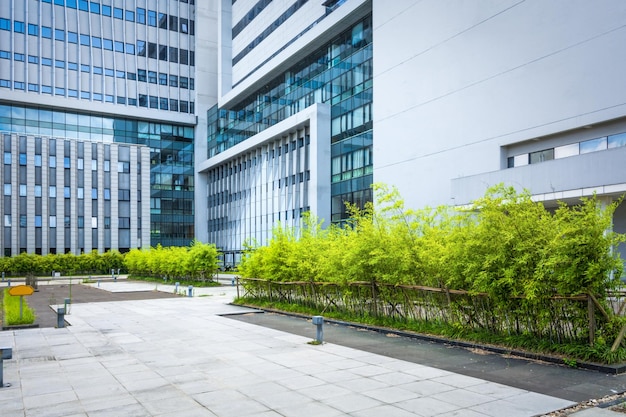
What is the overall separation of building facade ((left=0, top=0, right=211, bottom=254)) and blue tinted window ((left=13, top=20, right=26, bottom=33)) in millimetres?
156

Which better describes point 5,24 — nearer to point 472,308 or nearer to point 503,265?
point 472,308

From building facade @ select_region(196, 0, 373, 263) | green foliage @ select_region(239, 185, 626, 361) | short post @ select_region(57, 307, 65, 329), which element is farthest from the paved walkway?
building facade @ select_region(196, 0, 373, 263)

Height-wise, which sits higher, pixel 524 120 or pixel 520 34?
pixel 520 34

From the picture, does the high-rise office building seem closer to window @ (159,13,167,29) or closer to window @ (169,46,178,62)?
window @ (159,13,167,29)

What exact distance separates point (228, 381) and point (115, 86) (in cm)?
7189

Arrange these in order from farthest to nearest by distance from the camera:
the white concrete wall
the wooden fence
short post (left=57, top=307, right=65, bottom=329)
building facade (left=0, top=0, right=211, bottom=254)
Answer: building facade (left=0, top=0, right=211, bottom=254) → the white concrete wall → short post (left=57, top=307, right=65, bottom=329) → the wooden fence

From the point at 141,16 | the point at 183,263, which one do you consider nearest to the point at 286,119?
the point at 183,263

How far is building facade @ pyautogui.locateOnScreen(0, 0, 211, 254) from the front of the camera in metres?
67.8

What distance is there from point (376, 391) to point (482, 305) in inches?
193

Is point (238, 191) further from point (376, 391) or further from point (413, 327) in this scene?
point (376, 391)

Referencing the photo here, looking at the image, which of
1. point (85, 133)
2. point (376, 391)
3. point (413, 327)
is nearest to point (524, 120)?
point (413, 327)

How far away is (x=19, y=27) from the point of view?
221ft

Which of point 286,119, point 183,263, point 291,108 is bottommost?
point 183,263

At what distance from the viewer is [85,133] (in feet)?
237
